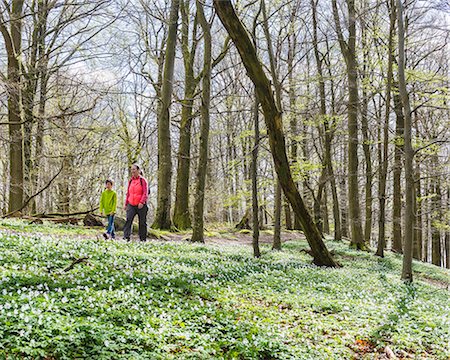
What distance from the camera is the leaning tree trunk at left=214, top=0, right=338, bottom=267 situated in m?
9.61

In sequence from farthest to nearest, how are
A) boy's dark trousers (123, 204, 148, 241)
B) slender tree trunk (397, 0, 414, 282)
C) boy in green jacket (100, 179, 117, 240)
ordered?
boy in green jacket (100, 179, 117, 240), boy's dark trousers (123, 204, 148, 241), slender tree trunk (397, 0, 414, 282)

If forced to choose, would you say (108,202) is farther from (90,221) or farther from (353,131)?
(353,131)

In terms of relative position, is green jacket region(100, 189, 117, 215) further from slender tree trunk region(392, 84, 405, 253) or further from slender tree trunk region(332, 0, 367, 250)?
slender tree trunk region(392, 84, 405, 253)

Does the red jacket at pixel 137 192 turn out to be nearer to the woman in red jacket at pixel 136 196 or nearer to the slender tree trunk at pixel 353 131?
the woman in red jacket at pixel 136 196

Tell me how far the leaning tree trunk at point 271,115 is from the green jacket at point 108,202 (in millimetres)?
5865

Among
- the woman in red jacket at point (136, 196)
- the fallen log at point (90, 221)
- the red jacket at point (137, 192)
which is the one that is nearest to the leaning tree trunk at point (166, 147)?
the fallen log at point (90, 221)

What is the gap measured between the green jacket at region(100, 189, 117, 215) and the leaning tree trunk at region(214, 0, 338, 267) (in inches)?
231

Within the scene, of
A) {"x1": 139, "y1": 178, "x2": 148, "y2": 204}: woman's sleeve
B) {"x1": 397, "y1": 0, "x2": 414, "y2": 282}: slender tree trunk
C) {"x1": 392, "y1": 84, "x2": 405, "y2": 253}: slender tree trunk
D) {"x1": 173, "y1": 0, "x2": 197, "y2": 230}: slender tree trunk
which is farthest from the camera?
{"x1": 173, "y1": 0, "x2": 197, "y2": 230}: slender tree trunk

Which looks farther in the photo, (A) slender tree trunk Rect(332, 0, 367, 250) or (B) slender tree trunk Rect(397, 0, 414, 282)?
(A) slender tree trunk Rect(332, 0, 367, 250)

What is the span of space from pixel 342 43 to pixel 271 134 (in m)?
12.7

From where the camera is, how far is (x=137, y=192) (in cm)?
1221

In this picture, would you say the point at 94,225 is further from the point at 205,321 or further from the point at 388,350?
the point at 388,350

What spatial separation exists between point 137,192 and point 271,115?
4.95 meters

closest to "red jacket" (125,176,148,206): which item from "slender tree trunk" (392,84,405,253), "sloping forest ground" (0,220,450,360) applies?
"sloping forest ground" (0,220,450,360)
